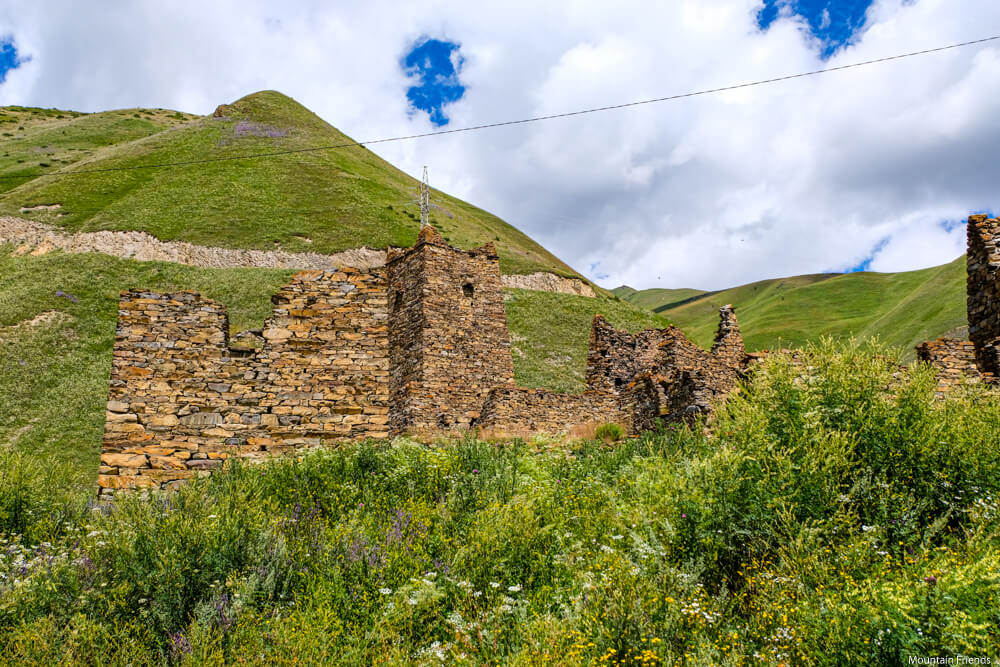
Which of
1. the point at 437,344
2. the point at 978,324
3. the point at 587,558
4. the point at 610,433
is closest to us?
the point at 587,558

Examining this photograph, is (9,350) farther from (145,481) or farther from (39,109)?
(39,109)

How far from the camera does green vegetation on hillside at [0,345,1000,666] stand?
427 centimetres

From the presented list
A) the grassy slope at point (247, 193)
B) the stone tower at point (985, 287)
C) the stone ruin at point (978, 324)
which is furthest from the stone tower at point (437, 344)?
the grassy slope at point (247, 193)

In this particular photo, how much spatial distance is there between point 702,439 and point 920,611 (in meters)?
5.64

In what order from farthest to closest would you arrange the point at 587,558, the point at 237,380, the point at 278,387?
the point at 278,387
the point at 237,380
the point at 587,558

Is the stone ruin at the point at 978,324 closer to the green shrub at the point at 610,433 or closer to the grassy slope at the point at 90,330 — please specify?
the green shrub at the point at 610,433

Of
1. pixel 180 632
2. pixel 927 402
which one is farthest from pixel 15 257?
pixel 927 402

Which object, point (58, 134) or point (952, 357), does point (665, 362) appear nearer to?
point (952, 357)

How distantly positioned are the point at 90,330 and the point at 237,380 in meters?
29.9

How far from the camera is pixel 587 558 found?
5.82 metres

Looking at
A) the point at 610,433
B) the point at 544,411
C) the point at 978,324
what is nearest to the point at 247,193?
the point at 544,411

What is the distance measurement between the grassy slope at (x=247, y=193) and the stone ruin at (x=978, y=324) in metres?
45.2

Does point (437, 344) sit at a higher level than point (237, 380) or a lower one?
higher

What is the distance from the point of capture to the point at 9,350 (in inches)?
1179
